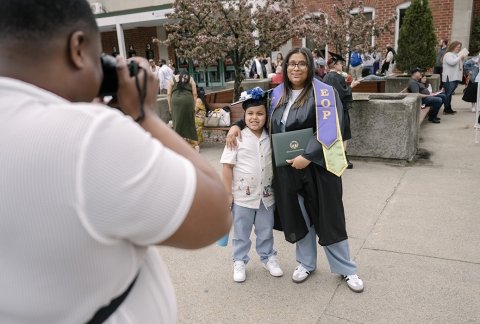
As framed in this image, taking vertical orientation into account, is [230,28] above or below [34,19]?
above

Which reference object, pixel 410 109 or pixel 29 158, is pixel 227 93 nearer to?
pixel 410 109

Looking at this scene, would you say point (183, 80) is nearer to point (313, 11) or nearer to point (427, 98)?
point (427, 98)

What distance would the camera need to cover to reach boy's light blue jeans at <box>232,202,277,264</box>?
340 cm

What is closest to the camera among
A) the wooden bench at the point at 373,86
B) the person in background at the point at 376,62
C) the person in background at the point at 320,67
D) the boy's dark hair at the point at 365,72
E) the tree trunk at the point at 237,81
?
the person in background at the point at 320,67

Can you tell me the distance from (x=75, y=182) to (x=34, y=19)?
330mm

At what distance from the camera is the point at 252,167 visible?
3.31 m

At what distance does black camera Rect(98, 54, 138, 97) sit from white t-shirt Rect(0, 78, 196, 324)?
15 centimetres

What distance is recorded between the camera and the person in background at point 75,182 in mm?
778

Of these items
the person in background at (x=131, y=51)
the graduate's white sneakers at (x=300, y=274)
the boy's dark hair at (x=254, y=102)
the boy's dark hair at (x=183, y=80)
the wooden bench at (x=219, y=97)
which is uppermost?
the person in background at (x=131, y=51)

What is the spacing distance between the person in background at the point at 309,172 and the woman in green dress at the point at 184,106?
4.46 meters

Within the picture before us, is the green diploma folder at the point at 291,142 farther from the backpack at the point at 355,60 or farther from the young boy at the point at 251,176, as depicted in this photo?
the backpack at the point at 355,60

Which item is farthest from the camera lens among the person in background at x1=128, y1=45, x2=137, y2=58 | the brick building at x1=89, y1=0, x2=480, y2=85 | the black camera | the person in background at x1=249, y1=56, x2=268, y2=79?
the person in background at x1=128, y1=45, x2=137, y2=58

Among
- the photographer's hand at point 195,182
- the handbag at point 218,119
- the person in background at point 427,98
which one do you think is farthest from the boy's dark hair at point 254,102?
the person in background at point 427,98

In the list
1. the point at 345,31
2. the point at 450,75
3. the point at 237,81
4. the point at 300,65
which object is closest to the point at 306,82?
the point at 300,65
